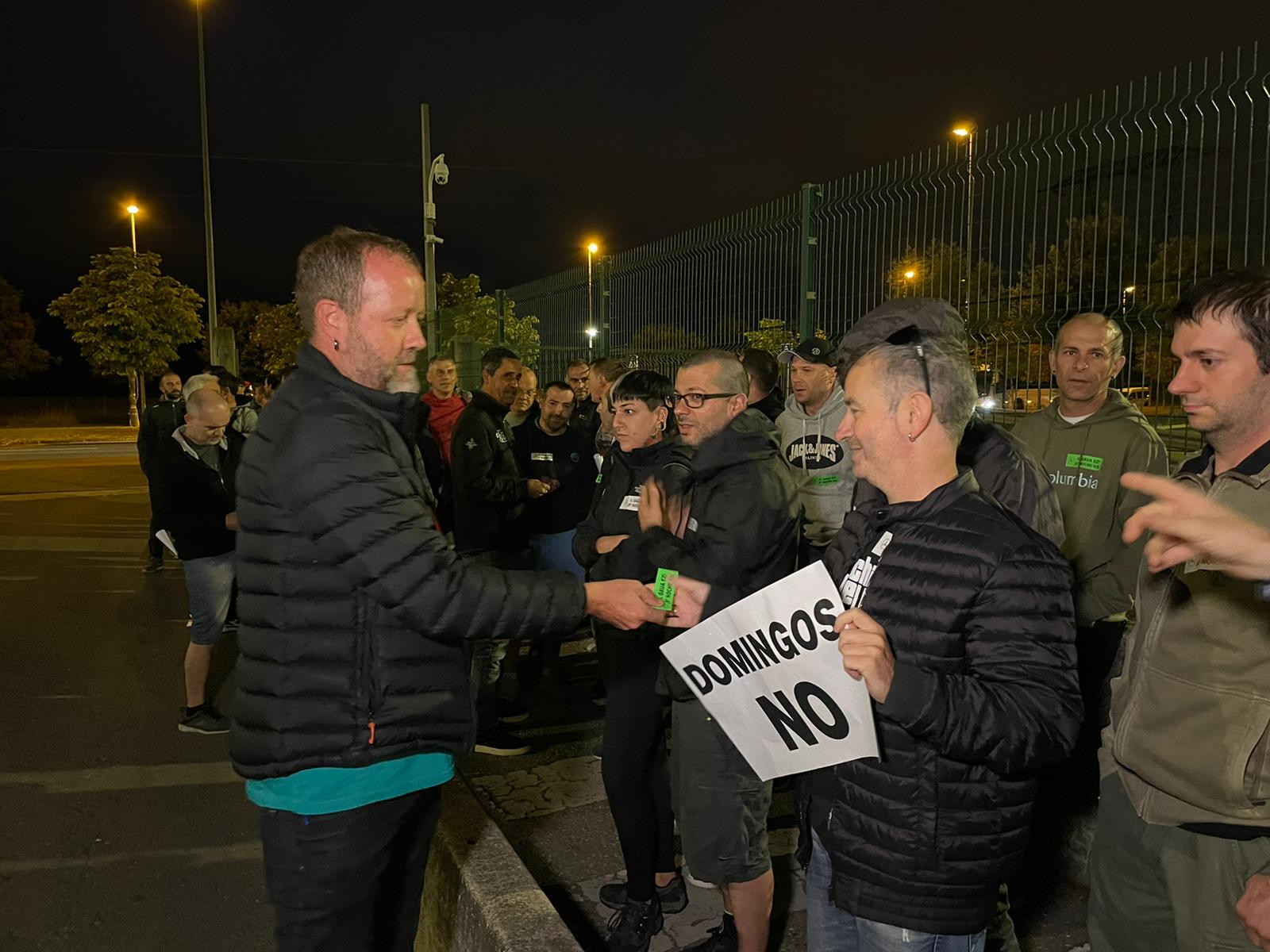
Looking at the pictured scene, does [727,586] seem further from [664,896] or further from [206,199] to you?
[206,199]

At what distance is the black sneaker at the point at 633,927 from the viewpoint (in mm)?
3365

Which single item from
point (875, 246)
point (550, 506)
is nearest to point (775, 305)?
point (875, 246)

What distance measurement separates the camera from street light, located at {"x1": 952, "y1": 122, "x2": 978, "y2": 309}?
221 inches

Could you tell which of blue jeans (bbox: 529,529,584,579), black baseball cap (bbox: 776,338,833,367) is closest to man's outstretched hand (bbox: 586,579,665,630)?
black baseball cap (bbox: 776,338,833,367)

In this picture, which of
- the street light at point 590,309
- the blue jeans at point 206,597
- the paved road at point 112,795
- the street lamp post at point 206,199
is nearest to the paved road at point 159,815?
the paved road at point 112,795

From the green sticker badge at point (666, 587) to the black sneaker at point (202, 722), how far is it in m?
3.86

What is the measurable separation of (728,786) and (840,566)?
1.11m

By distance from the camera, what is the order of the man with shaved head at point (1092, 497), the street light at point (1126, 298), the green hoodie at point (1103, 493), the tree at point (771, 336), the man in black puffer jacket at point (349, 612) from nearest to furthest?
the man in black puffer jacket at point (349, 612), the man with shaved head at point (1092, 497), the green hoodie at point (1103, 493), the street light at point (1126, 298), the tree at point (771, 336)

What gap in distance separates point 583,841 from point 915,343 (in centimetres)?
302

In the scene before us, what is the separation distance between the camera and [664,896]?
3.66 meters

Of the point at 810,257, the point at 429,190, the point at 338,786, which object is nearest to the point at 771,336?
the point at 810,257

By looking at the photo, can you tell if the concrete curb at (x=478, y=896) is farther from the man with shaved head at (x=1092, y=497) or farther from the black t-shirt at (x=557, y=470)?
the black t-shirt at (x=557, y=470)

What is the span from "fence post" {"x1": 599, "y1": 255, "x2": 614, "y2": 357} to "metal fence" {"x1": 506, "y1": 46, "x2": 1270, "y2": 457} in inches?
80.5

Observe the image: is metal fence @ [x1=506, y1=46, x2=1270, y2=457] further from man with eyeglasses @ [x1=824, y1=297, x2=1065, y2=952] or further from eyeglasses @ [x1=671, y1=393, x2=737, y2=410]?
eyeglasses @ [x1=671, y1=393, x2=737, y2=410]
